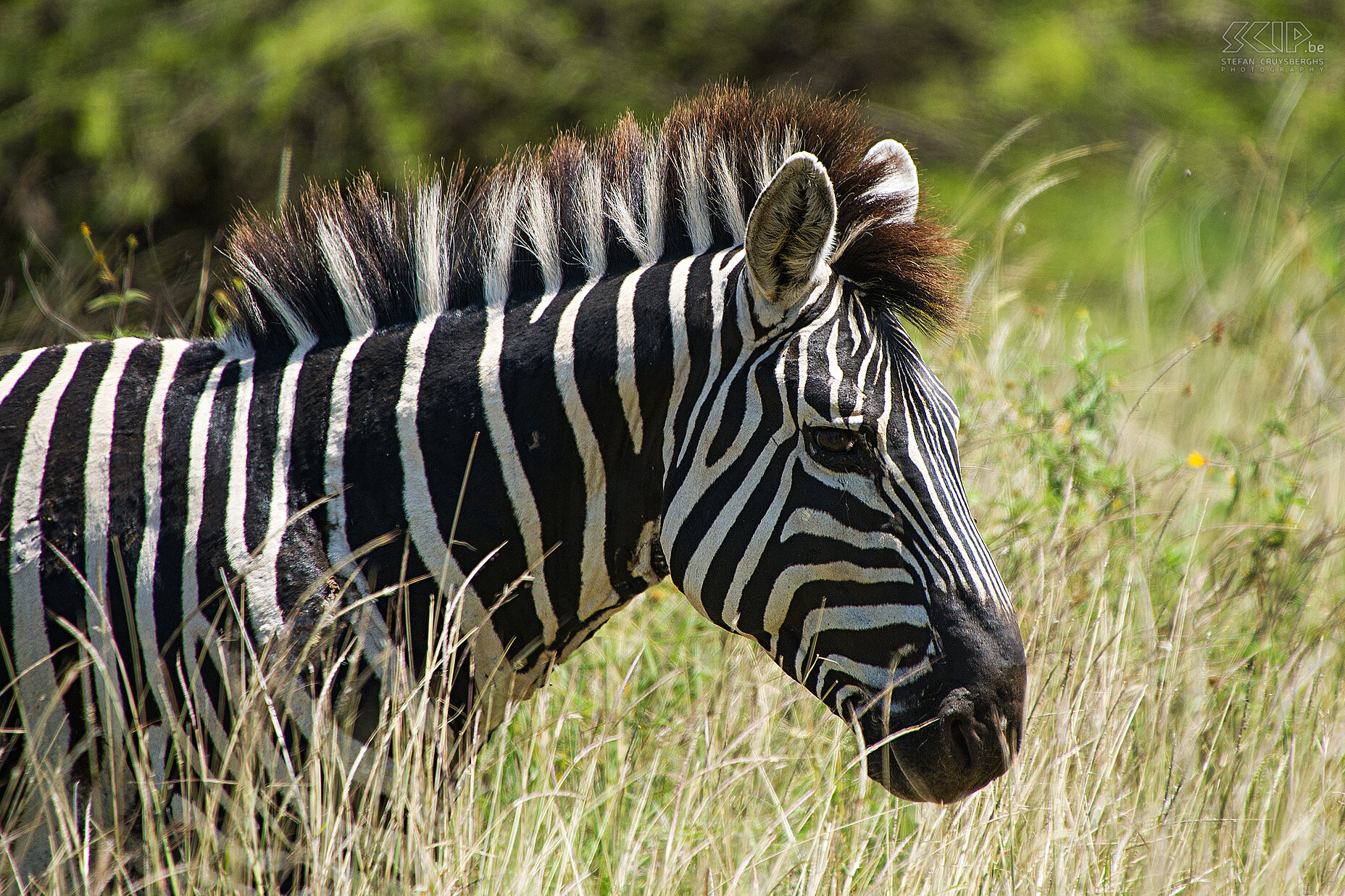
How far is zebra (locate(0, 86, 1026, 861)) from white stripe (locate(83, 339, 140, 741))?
11 millimetres

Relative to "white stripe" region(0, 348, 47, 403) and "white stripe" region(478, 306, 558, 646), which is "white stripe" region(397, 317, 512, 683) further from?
"white stripe" region(0, 348, 47, 403)

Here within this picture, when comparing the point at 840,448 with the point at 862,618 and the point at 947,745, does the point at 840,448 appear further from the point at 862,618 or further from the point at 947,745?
the point at 947,745

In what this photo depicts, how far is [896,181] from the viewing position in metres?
2.69

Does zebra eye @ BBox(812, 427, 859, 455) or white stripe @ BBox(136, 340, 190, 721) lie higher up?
zebra eye @ BBox(812, 427, 859, 455)

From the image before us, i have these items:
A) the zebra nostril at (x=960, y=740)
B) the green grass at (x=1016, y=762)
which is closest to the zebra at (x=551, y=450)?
the zebra nostril at (x=960, y=740)

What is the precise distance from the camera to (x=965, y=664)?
7.04 feet

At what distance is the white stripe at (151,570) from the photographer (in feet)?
7.50

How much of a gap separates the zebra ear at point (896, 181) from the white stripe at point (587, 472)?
2.38 feet

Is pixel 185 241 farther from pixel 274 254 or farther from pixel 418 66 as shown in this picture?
pixel 274 254

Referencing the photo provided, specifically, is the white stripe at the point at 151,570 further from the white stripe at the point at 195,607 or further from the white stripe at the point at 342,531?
the white stripe at the point at 342,531

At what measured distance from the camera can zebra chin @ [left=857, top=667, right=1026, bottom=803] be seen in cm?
214

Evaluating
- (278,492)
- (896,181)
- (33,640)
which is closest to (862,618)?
(896,181)

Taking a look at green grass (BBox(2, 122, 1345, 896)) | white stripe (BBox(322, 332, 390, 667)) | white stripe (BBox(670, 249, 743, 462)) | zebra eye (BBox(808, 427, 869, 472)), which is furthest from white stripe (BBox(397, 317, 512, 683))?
zebra eye (BBox(808, 427, 869, 472))

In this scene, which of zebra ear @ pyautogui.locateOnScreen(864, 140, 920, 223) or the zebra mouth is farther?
zebra ear @ pyautogui.locateOnScreen(864, 140, 920, 223)
